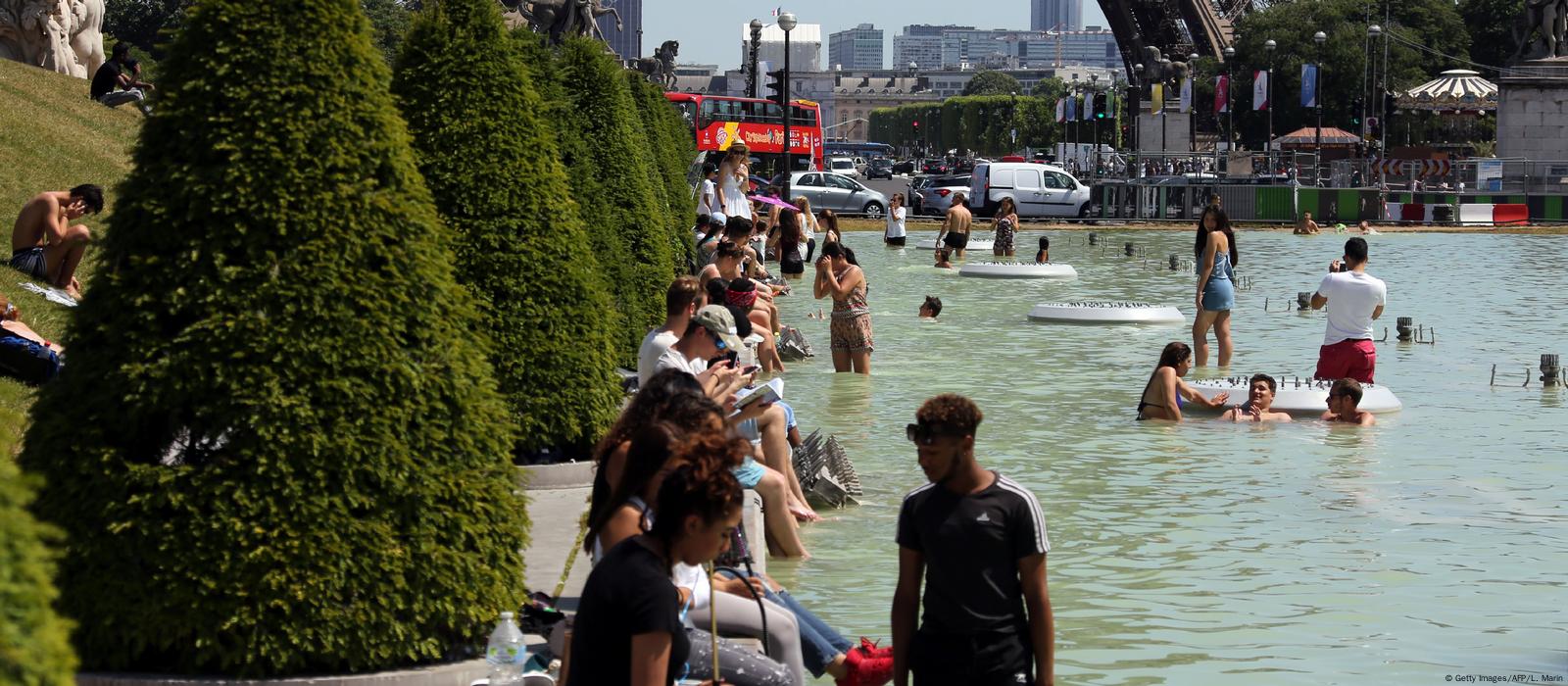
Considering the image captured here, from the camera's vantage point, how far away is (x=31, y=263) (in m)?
14.3

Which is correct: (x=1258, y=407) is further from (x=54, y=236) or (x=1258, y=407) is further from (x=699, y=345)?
(x=54, y=236)

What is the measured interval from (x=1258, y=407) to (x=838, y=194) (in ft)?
119

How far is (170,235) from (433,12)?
4312mm

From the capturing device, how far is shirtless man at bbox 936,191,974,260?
107 feet

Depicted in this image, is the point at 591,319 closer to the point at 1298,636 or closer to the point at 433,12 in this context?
the point at 433,12

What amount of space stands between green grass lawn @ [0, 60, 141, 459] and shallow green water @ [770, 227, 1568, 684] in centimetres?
581

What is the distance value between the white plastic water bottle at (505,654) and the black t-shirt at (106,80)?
22084mm

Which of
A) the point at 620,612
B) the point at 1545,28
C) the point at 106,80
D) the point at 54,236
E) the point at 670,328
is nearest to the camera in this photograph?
the point at 620,612

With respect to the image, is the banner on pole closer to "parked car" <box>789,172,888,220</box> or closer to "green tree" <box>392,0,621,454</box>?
"parked car" <box>789,172,888,220</box>

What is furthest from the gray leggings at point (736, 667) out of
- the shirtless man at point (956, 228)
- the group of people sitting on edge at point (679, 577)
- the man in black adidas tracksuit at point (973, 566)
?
the shirtless man at point (956, 228)

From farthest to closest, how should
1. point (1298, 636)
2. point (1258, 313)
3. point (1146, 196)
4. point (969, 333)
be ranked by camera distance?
point (1146, 196) < point (1258, 313) < point (969, 333) < point (1298, 636)

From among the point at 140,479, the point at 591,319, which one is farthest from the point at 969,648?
the point at 591,319

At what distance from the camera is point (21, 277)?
1411 cm

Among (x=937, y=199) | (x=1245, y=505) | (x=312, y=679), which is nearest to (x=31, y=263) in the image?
(x=1245, y=505)
